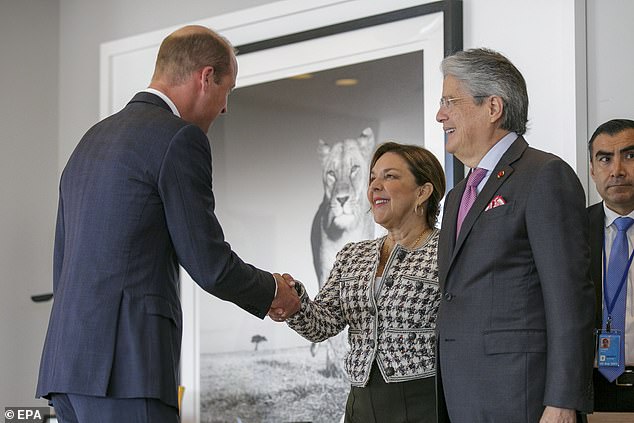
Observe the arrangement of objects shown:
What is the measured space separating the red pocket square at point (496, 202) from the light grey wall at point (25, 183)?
348 centimetres

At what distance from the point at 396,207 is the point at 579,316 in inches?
39.8

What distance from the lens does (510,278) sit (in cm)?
249

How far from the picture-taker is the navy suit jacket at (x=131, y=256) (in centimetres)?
242

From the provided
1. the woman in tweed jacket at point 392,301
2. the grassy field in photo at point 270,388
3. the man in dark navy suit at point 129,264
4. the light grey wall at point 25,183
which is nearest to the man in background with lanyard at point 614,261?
the woman in tweed jacket at point 392,301

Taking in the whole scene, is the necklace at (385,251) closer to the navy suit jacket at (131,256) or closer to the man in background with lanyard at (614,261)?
the man in background with lanyard at (614,261)

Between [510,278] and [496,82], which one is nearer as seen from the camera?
[510,278]

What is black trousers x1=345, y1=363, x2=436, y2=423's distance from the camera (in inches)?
117

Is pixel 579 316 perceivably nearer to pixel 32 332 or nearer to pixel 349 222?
pixel 349 222

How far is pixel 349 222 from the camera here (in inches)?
171

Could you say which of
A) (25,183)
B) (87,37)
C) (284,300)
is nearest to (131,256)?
(284,300)

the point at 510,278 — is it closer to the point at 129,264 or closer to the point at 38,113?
the point at 129,264

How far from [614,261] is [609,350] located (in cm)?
32

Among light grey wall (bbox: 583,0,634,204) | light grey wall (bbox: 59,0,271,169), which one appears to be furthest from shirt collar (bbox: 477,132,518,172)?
light grey wall (bbox: 59,0,271,169)

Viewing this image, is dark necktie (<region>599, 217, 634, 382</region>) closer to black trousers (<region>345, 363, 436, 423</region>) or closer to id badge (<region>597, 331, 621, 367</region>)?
id badge (<region>597, 331, 621, 367</region>)
